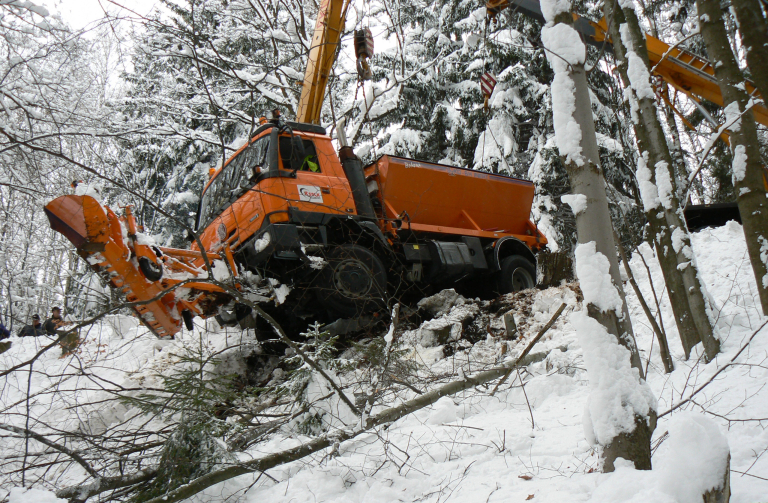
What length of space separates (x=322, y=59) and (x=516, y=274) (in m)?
4.95

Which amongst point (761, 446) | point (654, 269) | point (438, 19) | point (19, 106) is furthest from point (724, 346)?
point (438, 19)

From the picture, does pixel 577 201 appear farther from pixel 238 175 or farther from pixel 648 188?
pixel 238 175

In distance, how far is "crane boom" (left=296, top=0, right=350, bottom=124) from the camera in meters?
8.91

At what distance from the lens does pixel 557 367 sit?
15.5 feet

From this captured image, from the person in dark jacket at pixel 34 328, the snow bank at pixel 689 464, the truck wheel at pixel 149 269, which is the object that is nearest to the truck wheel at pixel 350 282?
the truck wheel at pixel 149 269

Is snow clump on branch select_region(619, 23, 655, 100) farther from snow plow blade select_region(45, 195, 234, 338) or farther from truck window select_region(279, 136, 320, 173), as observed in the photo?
snow plow blade select_region(45, 195, 234, 338)

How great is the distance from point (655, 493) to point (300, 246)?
4720 mm

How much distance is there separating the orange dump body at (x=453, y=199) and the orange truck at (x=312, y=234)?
0.8 inches

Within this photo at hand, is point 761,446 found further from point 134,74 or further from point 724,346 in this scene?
point 134,74

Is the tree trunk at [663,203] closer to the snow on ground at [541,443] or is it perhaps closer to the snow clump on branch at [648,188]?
the snow clump on branch at [648,188]

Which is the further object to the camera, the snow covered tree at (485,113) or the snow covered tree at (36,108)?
the snow covered tree at (485,113)

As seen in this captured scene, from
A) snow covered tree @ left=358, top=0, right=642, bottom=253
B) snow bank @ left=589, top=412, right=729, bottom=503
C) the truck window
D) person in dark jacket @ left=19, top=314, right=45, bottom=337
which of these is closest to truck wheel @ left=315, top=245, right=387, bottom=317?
the truck window

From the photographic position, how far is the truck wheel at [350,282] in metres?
6.53

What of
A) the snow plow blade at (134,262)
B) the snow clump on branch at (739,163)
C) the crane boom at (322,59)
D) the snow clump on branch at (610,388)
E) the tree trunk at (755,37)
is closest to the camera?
the snow clump on branch at (610,388)
